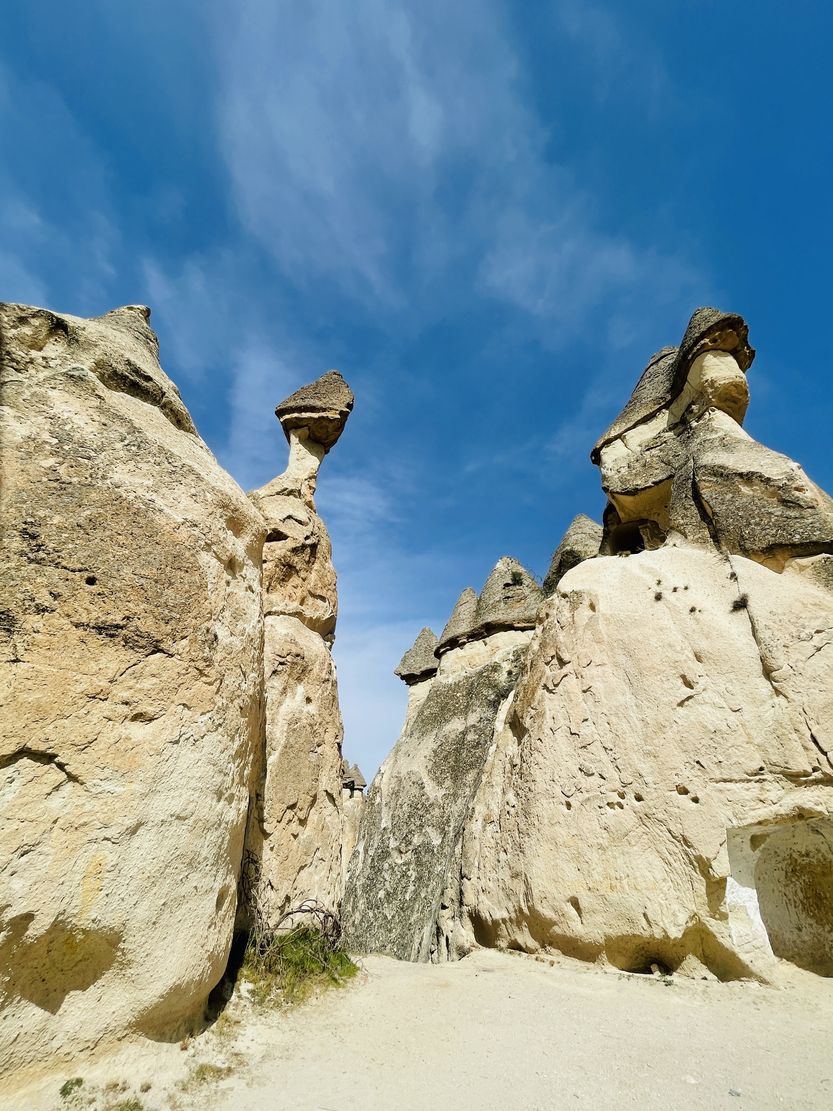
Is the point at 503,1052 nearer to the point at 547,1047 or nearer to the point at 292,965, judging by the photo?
the point at 547,1047

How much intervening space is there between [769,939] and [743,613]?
2.23 meters

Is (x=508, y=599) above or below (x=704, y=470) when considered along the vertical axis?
above

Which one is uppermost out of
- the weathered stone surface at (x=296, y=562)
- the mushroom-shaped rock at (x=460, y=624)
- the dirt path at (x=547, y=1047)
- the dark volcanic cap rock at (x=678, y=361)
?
the dark volcanic cap rock at (x=678, y=361)

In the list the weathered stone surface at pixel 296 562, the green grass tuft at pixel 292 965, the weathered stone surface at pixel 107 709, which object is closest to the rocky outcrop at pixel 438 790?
the green grass tuft at pixel 292 965

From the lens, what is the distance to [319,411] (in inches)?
296

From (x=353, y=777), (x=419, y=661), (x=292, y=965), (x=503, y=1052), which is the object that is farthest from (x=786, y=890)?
(x=353, y=777)

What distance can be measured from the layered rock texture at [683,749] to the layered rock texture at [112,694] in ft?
7.11

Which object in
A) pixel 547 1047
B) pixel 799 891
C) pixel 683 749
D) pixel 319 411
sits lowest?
pixel 547 1047

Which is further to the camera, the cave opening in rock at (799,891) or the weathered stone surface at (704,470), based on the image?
the weathered stone surface at (704,470)

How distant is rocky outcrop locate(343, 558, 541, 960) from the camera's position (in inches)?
259

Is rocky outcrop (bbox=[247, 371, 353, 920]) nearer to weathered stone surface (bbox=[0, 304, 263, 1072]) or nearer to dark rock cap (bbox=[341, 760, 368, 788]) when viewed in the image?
weathered stone surface (bbox=[0, 304, 263, 1072])

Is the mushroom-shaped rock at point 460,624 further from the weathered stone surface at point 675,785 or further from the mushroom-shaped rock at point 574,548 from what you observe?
the weathered stone surface at point 675,785

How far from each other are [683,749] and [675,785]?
0.85 feet

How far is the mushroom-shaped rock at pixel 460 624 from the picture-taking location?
11055mm
